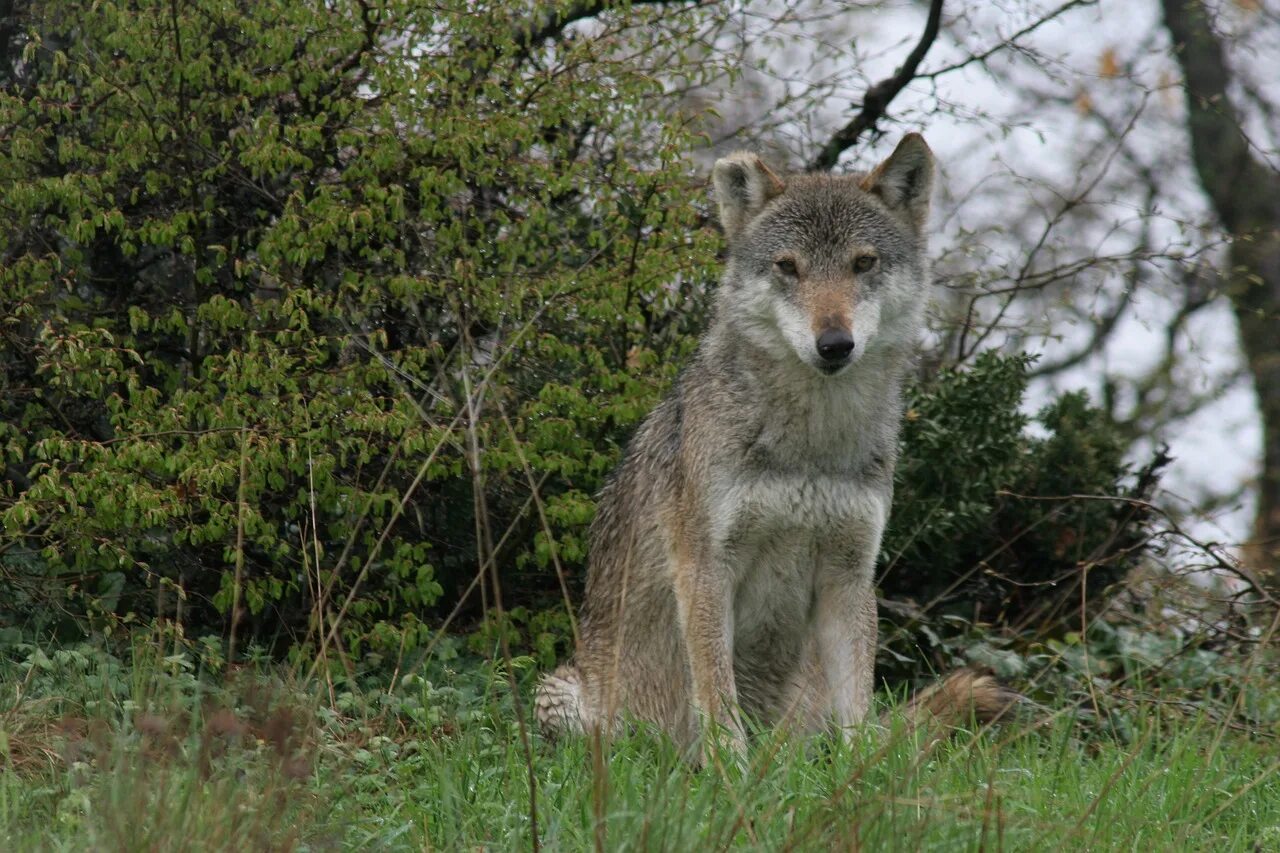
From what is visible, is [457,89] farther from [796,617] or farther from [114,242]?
[796,617]

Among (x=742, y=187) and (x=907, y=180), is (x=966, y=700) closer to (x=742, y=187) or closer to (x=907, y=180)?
(x=907, y=180)

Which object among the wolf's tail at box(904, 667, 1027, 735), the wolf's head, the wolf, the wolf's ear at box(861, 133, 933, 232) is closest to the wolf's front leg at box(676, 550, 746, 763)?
the wolf

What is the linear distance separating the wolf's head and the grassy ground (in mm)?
1598

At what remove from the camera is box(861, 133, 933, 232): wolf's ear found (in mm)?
6074

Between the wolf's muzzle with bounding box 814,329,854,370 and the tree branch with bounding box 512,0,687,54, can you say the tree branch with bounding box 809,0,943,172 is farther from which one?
the wolf's muzzle with bounding box 814,329,854,370

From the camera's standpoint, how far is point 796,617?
612cm

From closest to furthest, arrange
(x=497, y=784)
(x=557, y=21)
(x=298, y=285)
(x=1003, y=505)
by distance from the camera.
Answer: (x=497, y=784) → (x=298, y=285) → (x=557, y=21) → (x=1003, y=505)

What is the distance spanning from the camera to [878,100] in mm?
8938

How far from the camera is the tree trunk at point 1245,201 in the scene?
1333cm

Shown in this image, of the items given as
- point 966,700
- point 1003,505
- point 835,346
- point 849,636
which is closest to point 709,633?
point 849,636

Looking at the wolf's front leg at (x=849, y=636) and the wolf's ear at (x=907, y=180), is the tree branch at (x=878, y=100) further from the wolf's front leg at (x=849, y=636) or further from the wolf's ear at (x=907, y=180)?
the wolf's front leg at (x=849, y=636)

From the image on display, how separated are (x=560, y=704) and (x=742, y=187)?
7.89 ft

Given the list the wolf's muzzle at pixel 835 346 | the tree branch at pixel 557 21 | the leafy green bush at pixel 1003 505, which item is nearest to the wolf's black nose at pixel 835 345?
the wolf's muzzle at pixel 835 346

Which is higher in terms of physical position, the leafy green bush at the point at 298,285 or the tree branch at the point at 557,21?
the tree branch at the point at 557,21
